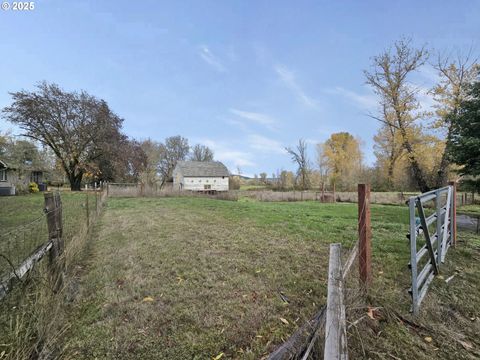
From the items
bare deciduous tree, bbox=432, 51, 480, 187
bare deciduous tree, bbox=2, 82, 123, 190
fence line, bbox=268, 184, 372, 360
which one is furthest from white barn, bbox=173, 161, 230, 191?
fence line, bbox=268, 184, 372, 360

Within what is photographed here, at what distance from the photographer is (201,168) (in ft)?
137

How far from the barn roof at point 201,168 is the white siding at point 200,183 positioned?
2.43ft

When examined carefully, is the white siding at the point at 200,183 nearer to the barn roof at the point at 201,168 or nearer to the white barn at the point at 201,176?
the white barn at the point at 201,176

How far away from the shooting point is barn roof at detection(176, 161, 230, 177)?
40.8 meters

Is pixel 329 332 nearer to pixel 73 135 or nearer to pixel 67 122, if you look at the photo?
pixel 73 135

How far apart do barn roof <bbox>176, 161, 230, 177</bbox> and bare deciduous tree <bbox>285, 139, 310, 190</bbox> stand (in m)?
12.7

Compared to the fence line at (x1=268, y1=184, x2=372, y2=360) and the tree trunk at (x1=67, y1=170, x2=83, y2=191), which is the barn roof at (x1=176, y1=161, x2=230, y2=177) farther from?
the fence line at (x1=268, y1=184, x2=372, y2=360)

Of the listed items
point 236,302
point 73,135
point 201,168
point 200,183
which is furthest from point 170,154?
point 236,302

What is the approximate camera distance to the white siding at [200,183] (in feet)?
131

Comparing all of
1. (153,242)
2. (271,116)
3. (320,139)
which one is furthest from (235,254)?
(320,139)

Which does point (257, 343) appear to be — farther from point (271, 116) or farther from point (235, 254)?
point (271, 116)

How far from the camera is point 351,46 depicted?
29.4 ft

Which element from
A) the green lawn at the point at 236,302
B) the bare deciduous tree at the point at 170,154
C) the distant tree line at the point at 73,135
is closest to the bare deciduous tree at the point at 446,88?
the green lawn at the point at 236,302

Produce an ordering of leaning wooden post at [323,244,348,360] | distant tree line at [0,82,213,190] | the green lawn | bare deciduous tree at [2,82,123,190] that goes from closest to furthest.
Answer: leaning wooden post at [323,244,348,360]
the green lawn
bare deciduous tree at [2,82,123,190]
distant tree line at [0,82,213,190]
